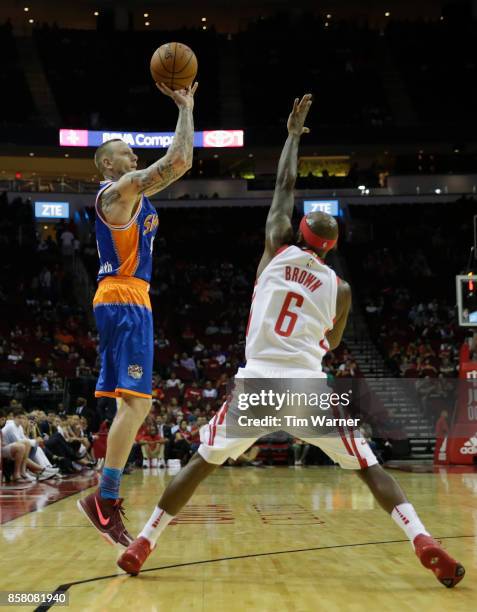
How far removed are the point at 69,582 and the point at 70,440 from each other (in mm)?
11798

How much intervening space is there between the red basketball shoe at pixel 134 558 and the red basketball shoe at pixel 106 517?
503mm

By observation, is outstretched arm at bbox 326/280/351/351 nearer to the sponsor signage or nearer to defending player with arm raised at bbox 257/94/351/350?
defending player with arm raised at bbox 257/94/351/350

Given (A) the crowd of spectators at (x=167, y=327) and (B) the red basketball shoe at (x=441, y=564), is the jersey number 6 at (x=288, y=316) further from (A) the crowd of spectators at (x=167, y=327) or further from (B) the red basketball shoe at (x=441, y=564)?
(A) the crowd of spectators at (x=167, y=327)

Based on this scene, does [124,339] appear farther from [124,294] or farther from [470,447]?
[470,447]

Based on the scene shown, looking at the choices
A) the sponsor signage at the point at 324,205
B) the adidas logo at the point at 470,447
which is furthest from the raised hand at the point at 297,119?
the sponsor signage at the point at 324,205

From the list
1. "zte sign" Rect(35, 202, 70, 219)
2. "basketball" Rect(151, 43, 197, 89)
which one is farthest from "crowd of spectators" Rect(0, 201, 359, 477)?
"basketball" Rect(151, 43, 197, 89)

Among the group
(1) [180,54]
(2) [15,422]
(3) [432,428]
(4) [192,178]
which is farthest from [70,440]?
(4) [192,178]

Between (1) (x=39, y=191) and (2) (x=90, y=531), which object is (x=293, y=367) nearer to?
(2) (x=90, y=531)

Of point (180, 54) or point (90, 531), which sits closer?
point (180, 54)

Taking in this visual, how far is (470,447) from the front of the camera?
16.6 m

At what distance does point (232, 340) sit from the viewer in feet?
77.4

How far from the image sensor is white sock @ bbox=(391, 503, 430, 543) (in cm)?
377

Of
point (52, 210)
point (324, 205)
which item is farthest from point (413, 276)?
point (52, 210)

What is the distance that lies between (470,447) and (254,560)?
42.8 feet
